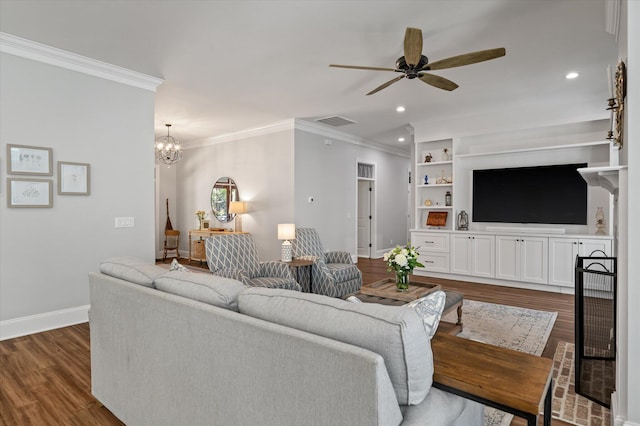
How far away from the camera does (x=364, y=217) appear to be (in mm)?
8953

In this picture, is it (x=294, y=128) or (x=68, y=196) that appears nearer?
(x=68, y=196)

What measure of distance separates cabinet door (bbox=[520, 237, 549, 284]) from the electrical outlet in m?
5.50

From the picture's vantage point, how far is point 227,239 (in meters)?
4.12

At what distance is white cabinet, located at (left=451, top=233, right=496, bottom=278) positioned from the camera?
18.9 feet

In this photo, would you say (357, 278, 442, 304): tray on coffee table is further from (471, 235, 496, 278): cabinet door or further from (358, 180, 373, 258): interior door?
(358, 180, 373, 258): interior door

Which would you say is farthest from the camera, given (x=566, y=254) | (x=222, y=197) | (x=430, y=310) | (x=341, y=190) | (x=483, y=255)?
(x=222, y=197)

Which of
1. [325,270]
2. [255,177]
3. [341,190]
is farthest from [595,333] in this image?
[255,177]

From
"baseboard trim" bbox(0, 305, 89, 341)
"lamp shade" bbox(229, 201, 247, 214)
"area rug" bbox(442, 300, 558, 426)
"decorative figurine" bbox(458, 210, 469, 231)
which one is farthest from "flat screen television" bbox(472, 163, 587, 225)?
"baseboard trim" bbox(0, 305, 89, 341)

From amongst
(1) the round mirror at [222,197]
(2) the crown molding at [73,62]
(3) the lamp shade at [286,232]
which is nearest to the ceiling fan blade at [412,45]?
(3) the lamp shade at [286,232]

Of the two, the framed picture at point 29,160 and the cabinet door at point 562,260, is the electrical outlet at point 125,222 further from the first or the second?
A: the cabinet door at point 562,260

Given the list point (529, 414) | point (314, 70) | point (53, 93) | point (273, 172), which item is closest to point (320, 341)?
point (529, 414)

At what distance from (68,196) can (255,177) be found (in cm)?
376

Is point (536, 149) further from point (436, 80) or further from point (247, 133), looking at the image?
point (247, 133)

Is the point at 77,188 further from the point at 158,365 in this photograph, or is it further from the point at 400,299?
the point at 400,299
